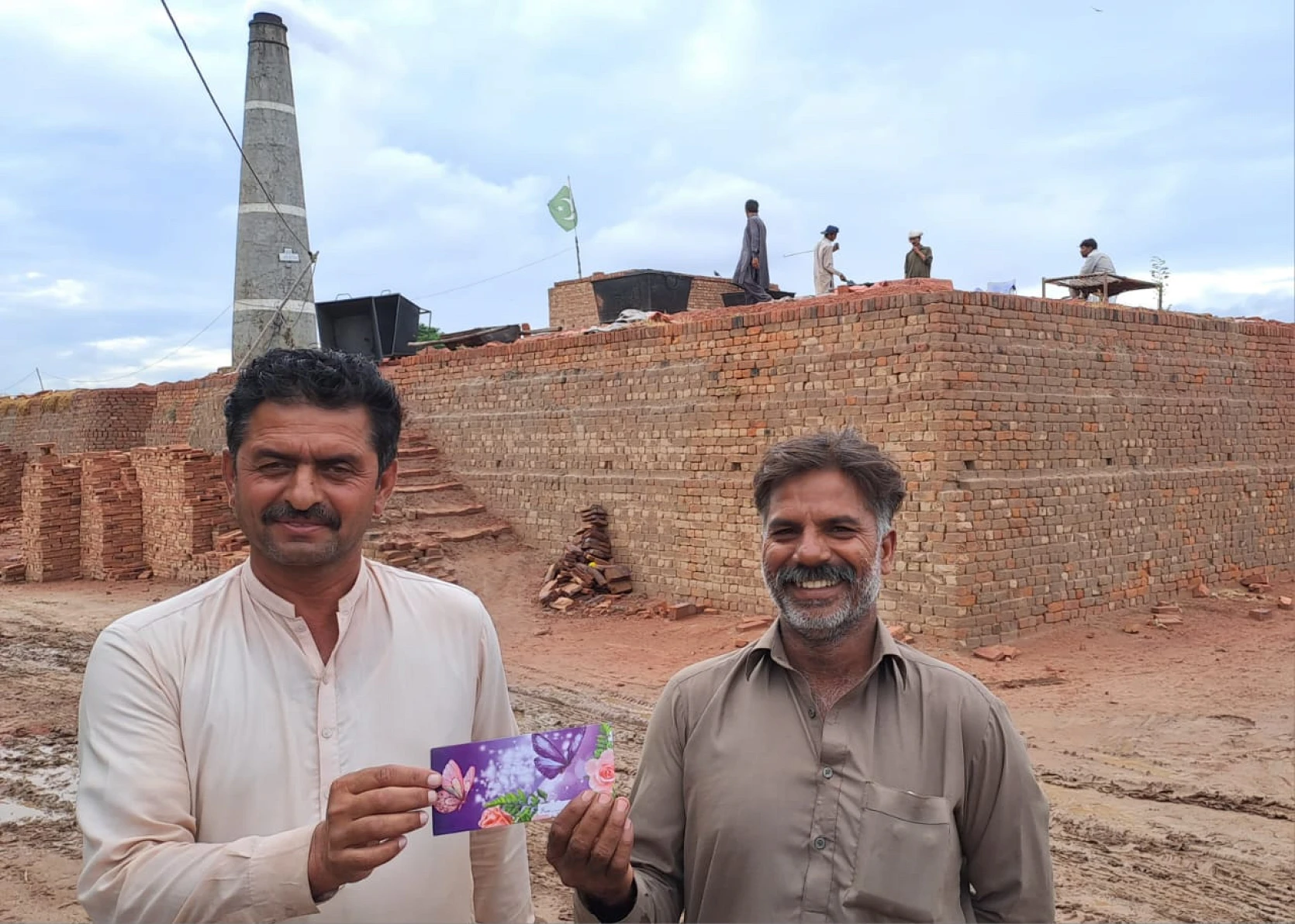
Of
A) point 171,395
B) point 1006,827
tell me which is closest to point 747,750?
point 1006,827

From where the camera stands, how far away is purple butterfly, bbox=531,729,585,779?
1.70 m

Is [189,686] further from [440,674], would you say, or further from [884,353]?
[884,353]

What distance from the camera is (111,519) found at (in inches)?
593

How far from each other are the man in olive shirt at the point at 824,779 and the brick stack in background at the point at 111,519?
15422 millimetres

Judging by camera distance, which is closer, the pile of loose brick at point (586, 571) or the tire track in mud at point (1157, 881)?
the tire track in mud at point (1157, 881)

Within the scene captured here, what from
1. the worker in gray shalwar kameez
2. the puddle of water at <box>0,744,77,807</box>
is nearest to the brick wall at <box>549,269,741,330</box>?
the worker in gray shalwar kameez

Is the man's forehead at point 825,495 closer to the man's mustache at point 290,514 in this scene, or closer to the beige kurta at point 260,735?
the beige kurta at point 260,735

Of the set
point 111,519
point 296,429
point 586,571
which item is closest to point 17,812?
point 296,429

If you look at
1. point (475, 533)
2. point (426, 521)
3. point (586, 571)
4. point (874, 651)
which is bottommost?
point (586, 571)

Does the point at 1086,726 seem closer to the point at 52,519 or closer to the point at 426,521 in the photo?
the point at 426,521

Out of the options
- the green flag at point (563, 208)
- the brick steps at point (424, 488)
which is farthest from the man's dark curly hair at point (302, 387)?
the green flag at point (563, 208)

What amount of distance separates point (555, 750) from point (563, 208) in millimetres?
20315

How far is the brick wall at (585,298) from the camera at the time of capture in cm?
1880

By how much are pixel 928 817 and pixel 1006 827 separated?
160 millimetres
